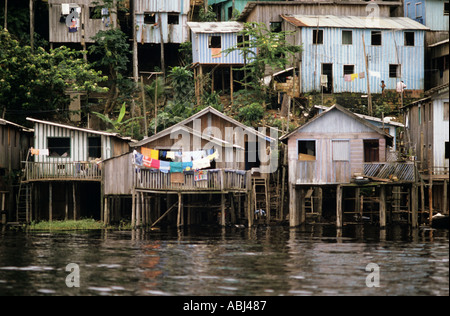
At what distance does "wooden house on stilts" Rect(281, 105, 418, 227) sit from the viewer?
153 ft

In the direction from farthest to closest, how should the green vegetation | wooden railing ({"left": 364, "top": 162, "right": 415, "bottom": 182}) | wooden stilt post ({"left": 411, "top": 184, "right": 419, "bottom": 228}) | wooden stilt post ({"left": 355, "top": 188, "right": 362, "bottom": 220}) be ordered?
wooden stilt post ({"left": 355, "top": 188, "right": 362, "bottom": 220})
the green vegetation
wooden railing ({"left": 364, "top": 162, "right": 415, "bottom": 182})
wooden stilt post ({"left": 411, "top": 184, "right": 419, "bottom": 228})

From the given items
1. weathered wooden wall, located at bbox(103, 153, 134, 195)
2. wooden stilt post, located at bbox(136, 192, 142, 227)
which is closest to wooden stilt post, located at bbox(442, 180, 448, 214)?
wooden stilt post, located at bbox(136, 192, 142, 227)

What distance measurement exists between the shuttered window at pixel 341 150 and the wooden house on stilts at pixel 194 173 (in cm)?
490

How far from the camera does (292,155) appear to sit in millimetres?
48375

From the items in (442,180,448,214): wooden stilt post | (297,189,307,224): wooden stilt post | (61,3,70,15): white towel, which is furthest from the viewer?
(61,3,70,15): white towel

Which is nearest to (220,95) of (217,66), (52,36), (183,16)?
(217,66)

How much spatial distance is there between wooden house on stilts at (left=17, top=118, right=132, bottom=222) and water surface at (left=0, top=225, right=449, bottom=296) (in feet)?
15.4

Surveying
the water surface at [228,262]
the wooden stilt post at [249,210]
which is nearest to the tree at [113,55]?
the wooden stilt post at [249,210]

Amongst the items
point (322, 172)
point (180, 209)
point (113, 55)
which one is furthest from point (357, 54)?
point (180, 209)

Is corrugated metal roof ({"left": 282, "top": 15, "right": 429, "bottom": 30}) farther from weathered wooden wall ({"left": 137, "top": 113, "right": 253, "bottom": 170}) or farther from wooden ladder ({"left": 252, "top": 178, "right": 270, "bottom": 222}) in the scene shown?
wooden ladder ({"left": 252, "top": 178, "right": 270, "bottom": 222})

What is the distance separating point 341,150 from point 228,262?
1619 centimetres
